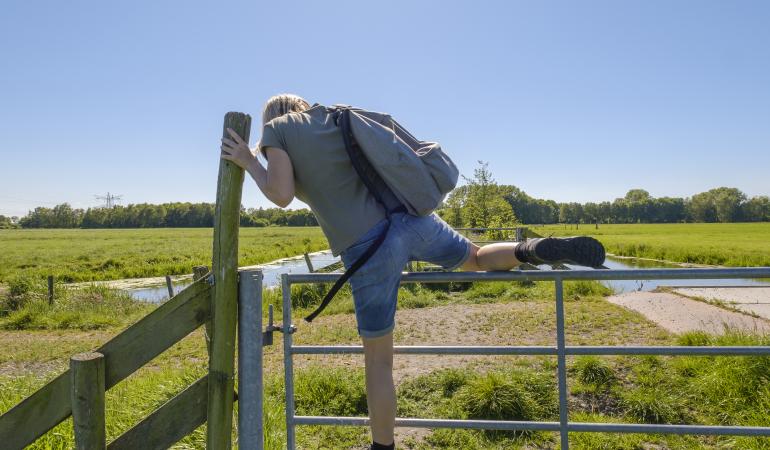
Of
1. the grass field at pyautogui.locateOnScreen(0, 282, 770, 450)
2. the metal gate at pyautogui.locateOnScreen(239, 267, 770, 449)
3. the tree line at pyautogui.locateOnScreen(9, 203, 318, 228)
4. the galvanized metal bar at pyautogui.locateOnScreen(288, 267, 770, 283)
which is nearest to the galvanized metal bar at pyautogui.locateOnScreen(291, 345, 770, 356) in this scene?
the metal gate at pyautogui.locateOnScreen(239, 267, 770, 449)

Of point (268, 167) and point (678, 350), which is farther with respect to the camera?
point (678, 350)

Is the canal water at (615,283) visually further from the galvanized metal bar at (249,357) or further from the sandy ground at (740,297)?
the galvanized metal bar at (249,357)

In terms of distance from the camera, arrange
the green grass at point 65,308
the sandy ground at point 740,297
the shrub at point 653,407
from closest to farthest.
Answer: the shrub at point 653,407, the sandy ground at point 740,297, the green grass at point 65,308

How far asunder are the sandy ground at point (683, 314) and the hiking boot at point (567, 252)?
6.34m

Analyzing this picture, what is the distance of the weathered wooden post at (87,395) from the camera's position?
1726 millimetres

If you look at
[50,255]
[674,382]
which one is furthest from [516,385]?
[50,255]

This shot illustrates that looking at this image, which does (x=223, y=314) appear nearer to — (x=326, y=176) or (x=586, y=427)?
(x=326, y=176)

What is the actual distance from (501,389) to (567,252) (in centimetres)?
314

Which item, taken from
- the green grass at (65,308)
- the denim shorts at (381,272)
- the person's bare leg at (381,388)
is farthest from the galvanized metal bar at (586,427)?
the green grass at (65,308)

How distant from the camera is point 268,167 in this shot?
6.48 ft

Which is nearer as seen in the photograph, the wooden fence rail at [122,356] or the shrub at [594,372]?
the wooden fence rail at [122,356]

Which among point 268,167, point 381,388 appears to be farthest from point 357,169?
point 381,388

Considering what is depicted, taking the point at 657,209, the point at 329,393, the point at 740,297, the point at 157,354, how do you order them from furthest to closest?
1. the point at 657,209
2. the point at 740,297
3. the point at 329,393
4. the point at 157,354

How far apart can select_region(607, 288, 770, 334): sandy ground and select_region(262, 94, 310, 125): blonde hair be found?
7.31m
